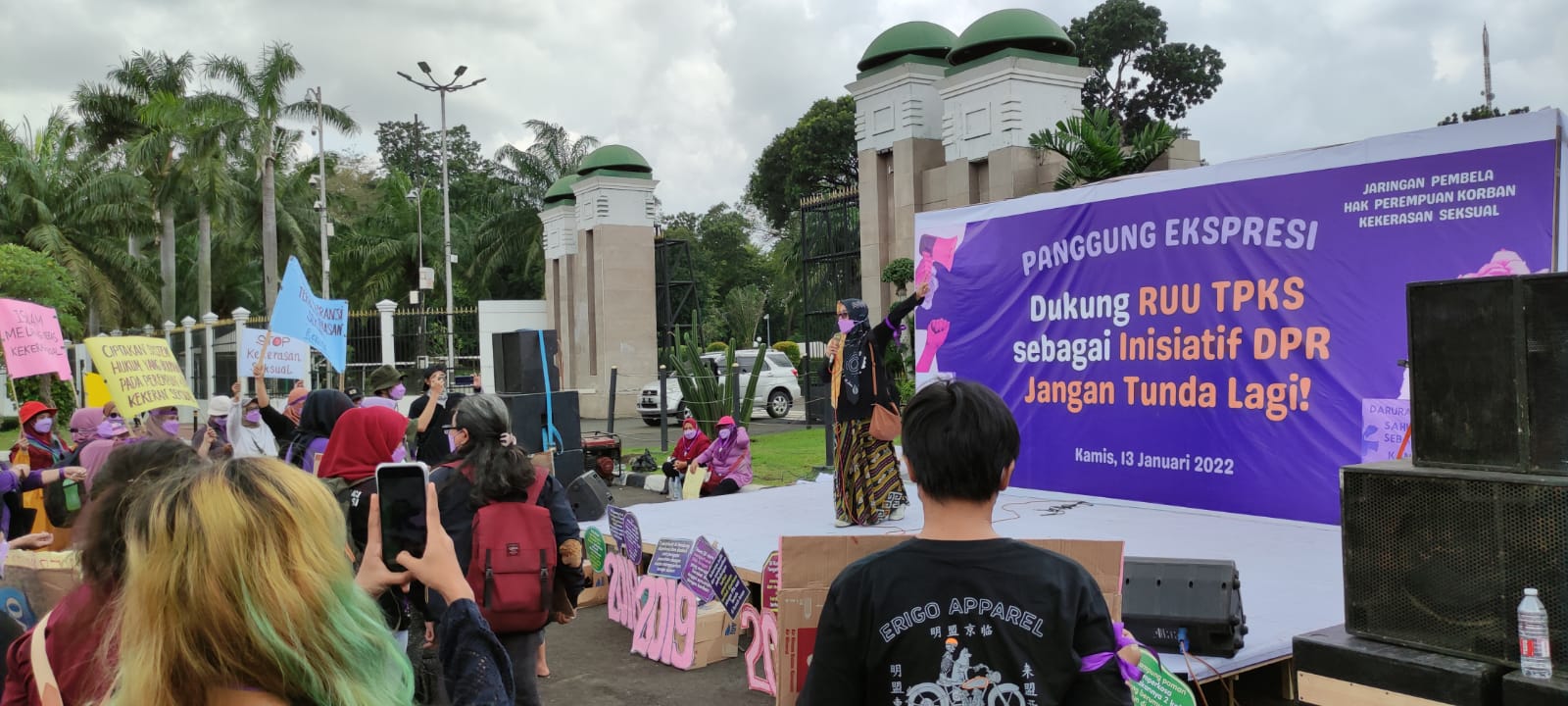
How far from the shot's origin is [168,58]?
33562 mm

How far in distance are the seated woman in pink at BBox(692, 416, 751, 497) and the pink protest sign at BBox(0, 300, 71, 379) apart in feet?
18.2

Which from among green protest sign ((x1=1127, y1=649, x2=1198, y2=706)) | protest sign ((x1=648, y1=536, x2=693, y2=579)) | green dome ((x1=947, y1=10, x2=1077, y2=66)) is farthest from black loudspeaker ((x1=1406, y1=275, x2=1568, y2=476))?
green dome ((x1=947, y1=10, x2=1077, y2=66))

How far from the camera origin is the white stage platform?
4965 millimetres

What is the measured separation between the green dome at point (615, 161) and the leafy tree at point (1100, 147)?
1231 centimetres

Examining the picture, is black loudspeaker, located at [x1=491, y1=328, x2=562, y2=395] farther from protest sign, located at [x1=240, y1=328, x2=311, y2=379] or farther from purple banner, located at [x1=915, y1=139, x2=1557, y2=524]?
purple banner, located at [x1=915, y1=139, x2=1557, y2=524]

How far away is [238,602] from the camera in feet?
4.44

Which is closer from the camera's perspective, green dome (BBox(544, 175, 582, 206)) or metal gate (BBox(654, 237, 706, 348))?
metal gate (BBox(654, 237, 706, 348))

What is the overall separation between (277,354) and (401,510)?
7296 millimetres

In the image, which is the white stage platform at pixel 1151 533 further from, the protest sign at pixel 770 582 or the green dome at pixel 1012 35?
the green dome at pixel 1012 35

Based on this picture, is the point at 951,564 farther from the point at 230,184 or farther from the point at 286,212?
the point at 286,212

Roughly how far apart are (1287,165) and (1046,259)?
6.69 ft

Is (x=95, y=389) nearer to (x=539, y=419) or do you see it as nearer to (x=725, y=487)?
(x=539, y=419)

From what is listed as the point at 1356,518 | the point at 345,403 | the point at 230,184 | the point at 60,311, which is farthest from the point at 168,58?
the point at 1356,518

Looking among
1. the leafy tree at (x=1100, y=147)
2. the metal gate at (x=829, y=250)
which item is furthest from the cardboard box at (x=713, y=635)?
the metal gate at (x=829, y=250)
